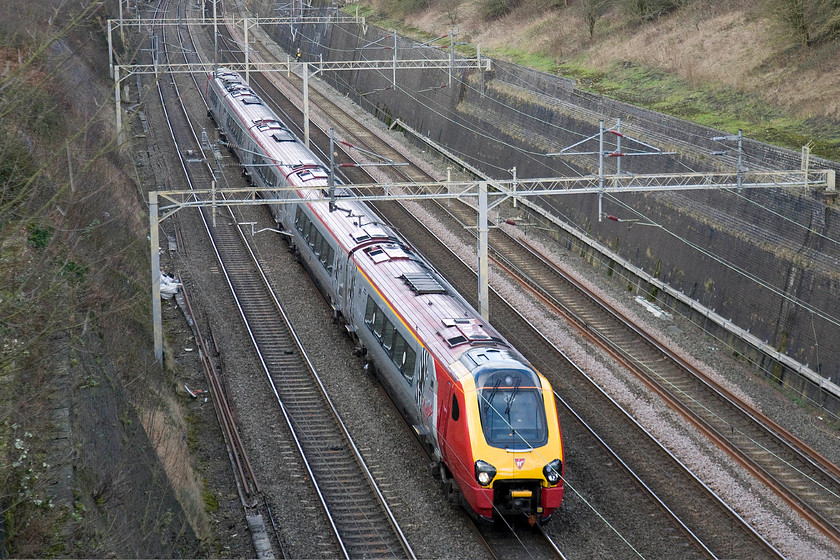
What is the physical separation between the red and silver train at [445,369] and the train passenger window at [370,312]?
0.9 inches

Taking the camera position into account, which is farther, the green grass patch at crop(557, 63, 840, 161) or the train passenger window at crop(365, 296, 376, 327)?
the green grass patch at crop(557, 63, 840, 161)

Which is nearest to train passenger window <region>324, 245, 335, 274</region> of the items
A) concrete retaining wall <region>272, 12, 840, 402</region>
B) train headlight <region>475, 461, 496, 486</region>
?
concrete retaining wall <region>272, 12, 840, 402</region>

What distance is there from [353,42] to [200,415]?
4648 centimetres

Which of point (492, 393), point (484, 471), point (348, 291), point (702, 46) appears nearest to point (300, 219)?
point (348, 291)

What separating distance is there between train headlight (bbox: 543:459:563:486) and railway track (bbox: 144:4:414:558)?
2.58 metres

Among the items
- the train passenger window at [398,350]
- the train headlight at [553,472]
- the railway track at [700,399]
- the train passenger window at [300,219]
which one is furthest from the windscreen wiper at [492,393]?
the train passenger window at [300,219]

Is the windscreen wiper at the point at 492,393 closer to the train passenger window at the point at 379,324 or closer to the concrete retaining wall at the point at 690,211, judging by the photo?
the train passenger window at the point at 379,324

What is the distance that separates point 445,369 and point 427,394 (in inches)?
45.2

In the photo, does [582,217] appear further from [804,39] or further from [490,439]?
[490,439]

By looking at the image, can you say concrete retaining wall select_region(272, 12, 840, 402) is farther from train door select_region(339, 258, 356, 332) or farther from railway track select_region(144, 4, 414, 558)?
railway track select_region(144, 4, 414, 558)

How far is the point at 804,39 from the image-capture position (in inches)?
1281

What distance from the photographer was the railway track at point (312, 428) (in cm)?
1594

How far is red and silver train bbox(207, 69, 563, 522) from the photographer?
15016mm

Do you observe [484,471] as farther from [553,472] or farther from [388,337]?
[388,337]
